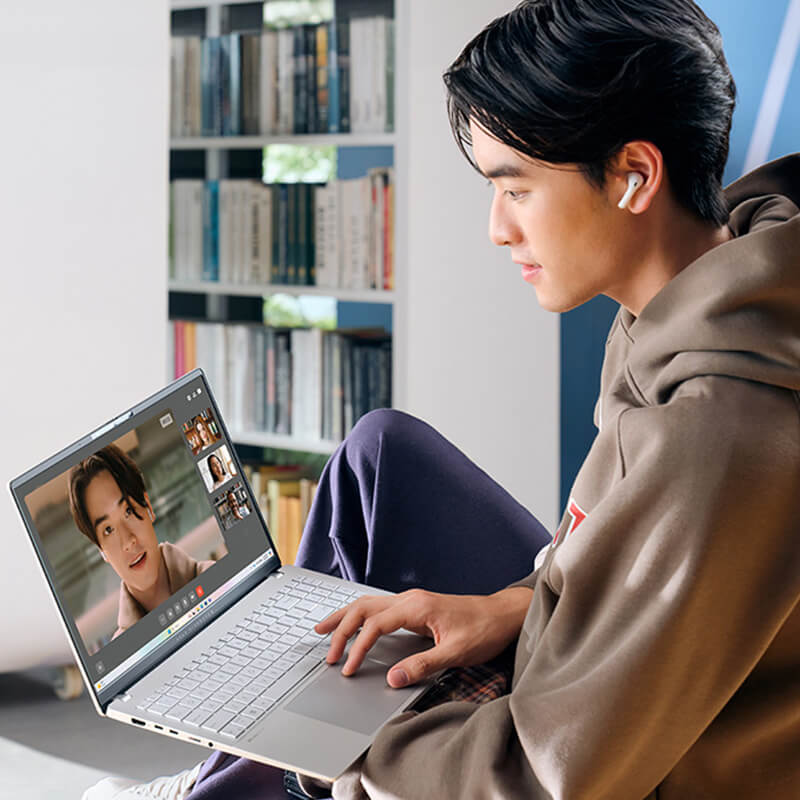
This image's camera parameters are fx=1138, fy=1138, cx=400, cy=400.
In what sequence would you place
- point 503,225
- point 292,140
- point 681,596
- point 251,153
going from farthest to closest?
point 251,153
point 292,140
point 503,225
point 681,596

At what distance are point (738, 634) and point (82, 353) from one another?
1.75 metres

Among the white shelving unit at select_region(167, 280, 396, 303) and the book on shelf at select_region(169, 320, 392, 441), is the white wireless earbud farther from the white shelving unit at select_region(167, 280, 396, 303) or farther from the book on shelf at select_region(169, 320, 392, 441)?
the book on shelf at select_region(169, 320, 392, 441)

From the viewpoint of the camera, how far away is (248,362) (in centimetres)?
298

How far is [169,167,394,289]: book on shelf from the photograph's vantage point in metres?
2.76

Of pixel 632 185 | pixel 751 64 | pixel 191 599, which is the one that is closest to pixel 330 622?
pixel 191 599

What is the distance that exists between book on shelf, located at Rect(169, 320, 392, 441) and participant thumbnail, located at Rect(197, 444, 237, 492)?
59.5 inches

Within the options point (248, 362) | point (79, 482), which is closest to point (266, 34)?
point (248, 362)

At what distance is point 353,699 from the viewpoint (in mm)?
1035

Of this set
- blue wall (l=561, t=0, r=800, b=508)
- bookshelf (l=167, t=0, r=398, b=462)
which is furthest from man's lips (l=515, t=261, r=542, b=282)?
bookshelf (l=167, t=0, r=398, b=462)

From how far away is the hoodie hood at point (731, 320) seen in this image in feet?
2.69

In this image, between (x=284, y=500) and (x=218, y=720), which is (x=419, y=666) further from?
(x=284, y=500)

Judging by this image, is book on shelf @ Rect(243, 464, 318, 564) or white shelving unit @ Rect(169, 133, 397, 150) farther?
book on shelf @ Rect(243, 464, 318, 564)

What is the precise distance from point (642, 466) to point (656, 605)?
0.33 feet

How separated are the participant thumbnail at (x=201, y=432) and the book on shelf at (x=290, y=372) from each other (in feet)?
5.00
